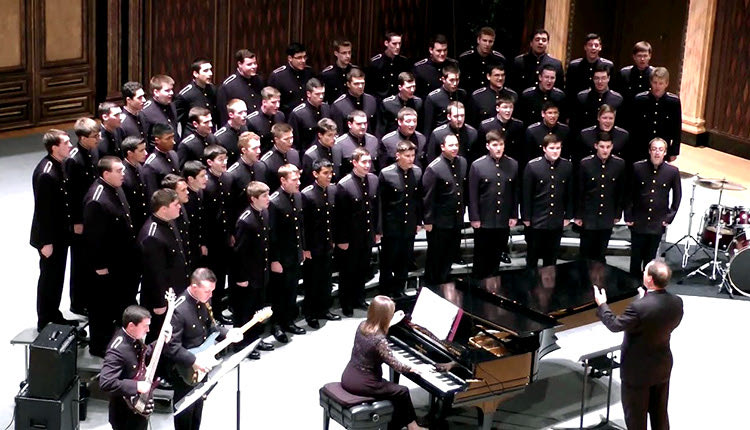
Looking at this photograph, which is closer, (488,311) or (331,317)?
(488,311)

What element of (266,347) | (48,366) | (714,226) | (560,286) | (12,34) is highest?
(12,34)

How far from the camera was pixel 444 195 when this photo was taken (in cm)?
1017

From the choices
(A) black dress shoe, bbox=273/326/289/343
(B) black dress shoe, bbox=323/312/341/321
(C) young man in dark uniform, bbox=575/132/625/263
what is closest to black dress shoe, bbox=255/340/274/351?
(A) black dress shoe, bbox=273/326/289/343

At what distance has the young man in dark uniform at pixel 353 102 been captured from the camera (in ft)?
36.9

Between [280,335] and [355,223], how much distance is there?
991mm

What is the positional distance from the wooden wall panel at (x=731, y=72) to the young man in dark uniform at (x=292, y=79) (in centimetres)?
466

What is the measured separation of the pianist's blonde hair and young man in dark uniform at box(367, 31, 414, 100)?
15.8ft

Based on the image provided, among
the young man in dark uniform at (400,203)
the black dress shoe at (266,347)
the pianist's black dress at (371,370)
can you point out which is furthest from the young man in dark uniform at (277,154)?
the pianist's black dress at (371,370)

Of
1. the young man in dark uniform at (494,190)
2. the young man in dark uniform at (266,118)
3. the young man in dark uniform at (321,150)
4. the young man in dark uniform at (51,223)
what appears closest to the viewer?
the young man in dark uniform at (51,223)

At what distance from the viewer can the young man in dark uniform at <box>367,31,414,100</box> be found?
1228 centimetres

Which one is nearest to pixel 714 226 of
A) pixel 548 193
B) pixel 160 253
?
pixel 548 193

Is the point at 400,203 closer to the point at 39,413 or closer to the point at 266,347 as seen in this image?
the point at 266,347

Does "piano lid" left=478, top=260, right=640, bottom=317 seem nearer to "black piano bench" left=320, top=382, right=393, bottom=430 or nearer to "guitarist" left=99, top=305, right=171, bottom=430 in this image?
"black piano bench" left=320, top=382, right=393, bottom=430

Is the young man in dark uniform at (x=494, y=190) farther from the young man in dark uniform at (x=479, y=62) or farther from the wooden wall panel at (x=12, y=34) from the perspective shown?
the wooden wall panel at (x=12, y=34)
